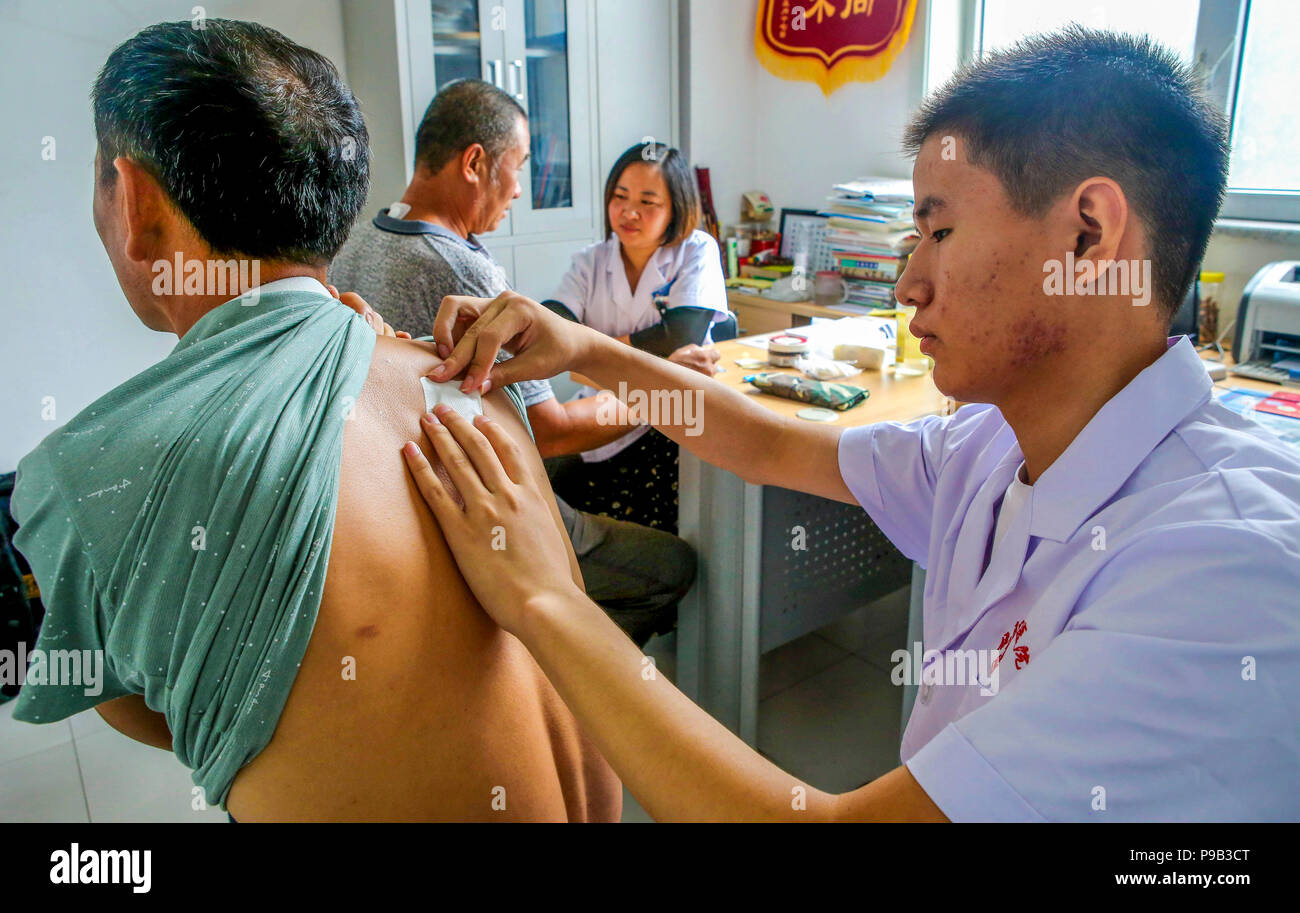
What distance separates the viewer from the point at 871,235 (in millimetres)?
3787

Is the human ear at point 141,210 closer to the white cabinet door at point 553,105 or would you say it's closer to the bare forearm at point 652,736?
the bare forearm at point 652,736

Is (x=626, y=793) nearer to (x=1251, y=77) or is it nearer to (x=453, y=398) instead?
(x=453, y=398)

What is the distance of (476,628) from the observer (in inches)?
38.5

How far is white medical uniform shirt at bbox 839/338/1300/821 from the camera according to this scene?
67 centimetres

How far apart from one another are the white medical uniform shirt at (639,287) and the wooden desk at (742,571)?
2.19 feet

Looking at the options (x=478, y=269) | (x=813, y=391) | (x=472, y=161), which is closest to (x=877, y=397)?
(x=813, y=391)

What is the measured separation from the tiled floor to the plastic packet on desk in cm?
87

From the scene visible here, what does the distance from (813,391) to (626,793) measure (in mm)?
1061

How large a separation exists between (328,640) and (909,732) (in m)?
0.68

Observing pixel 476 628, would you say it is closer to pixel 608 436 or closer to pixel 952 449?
pixel 952 449

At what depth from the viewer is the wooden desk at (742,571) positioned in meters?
2.13

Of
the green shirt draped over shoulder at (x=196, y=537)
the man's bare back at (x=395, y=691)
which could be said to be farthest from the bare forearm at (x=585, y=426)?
the green shirt draped over shoulder at (x=196, y=537)
